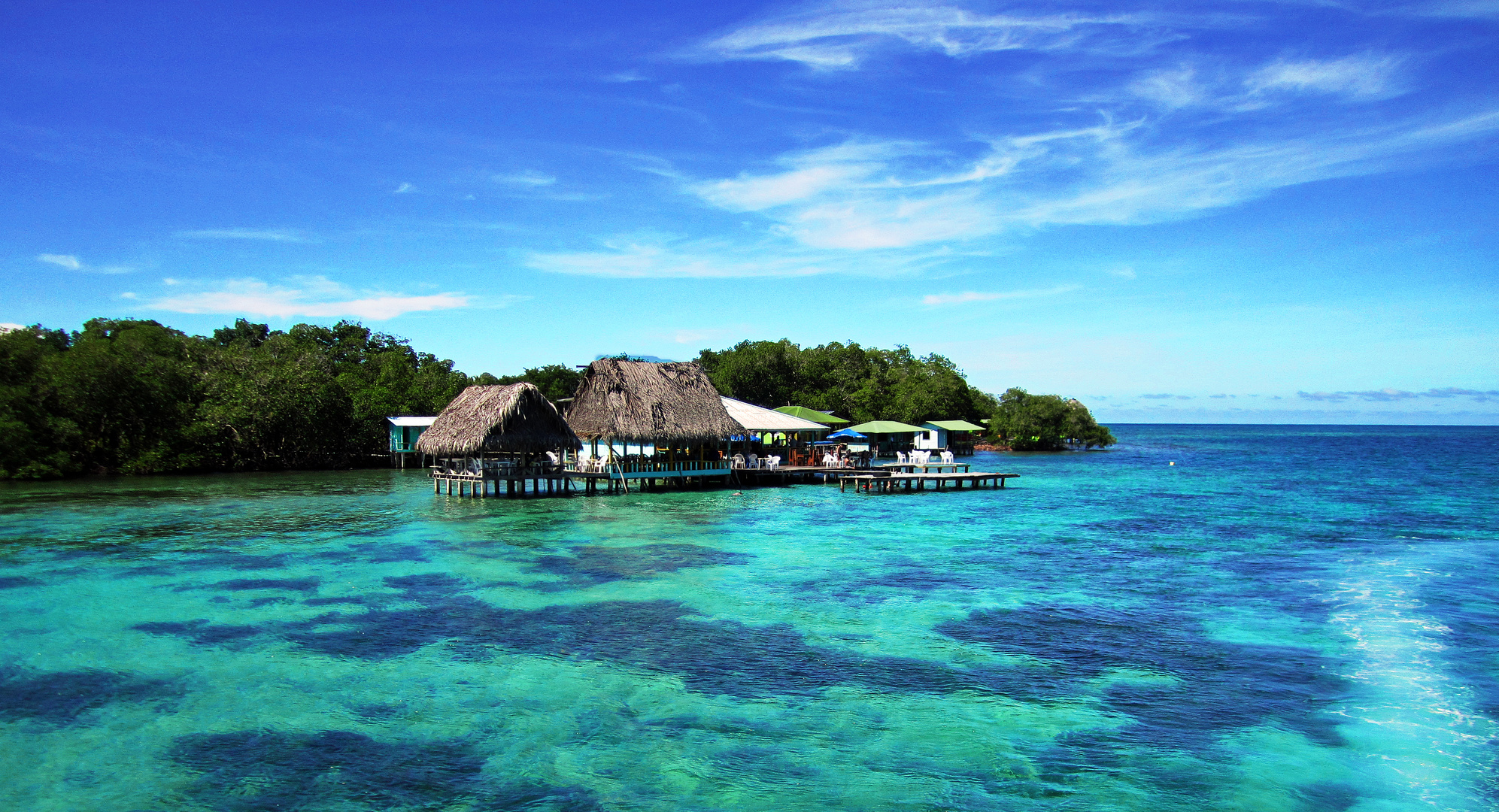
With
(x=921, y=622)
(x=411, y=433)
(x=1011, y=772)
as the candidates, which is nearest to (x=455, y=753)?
(x=1011, y=772)

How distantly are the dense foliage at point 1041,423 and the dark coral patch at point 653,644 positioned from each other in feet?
195

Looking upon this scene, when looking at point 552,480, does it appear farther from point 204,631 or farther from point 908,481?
point 204,631

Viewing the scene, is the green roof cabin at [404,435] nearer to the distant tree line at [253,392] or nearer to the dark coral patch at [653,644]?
the distant tree line at [253,392]

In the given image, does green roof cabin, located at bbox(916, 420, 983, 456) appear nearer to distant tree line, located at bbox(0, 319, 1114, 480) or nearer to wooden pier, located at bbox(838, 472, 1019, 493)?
distant tree line, located at bbox(0, 319, 1114, 480)

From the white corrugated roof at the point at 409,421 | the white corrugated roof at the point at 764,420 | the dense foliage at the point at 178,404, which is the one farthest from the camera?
the white corrugated roof at the point at 409,421

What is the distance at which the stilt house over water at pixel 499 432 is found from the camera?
26.5m

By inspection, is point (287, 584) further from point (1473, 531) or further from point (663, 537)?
point (1473, 531)

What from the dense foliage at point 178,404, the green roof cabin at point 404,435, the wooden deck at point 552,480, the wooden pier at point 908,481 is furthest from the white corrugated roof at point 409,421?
the wooden pier at point 908,481

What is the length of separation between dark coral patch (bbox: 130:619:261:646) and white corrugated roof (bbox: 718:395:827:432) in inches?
905

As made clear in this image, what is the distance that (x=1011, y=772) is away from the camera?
7180mm

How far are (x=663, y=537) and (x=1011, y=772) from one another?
509 inches

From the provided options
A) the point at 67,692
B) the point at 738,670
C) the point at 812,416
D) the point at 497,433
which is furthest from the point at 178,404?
the point at 738,670

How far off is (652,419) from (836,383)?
34131mm

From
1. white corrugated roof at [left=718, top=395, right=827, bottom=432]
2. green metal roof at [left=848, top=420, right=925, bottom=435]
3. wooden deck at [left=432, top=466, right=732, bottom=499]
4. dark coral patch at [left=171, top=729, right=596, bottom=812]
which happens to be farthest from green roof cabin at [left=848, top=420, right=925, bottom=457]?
dark coral patch at [left=171, top=729, right=596, bottom=812]
